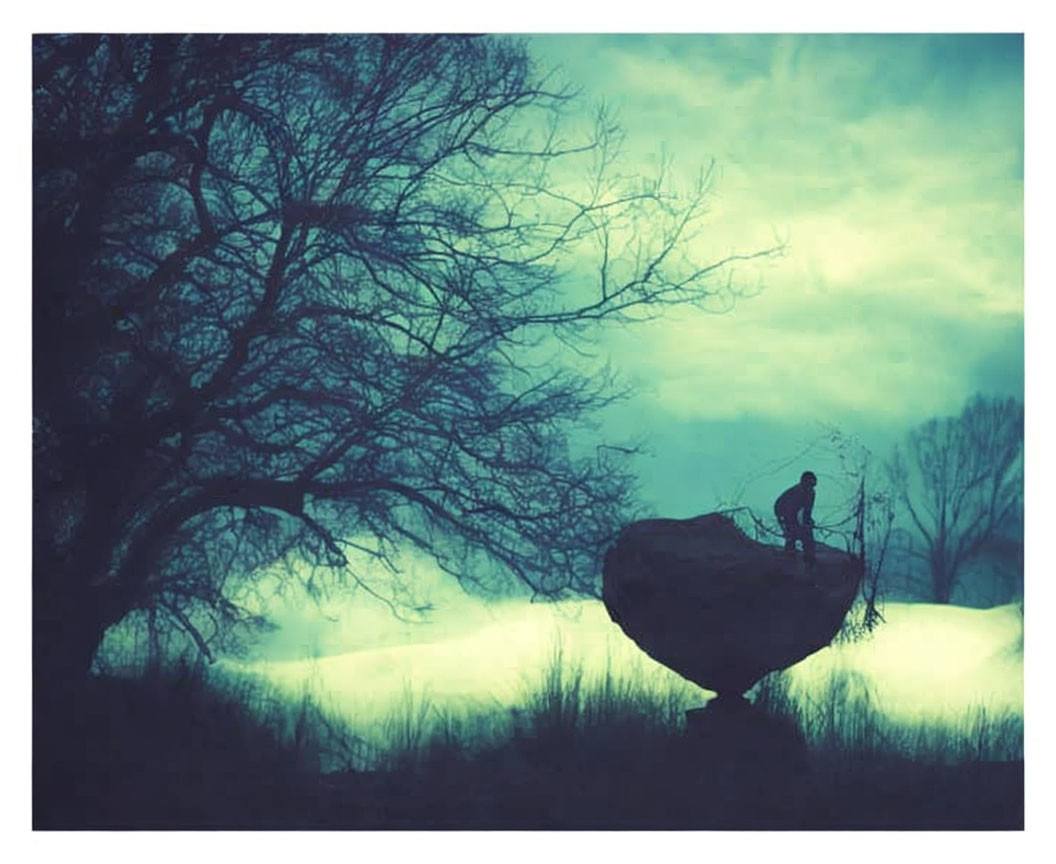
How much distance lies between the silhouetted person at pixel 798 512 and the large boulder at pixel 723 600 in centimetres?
8

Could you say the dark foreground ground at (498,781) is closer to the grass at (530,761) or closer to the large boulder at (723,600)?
the grass at (530,761)

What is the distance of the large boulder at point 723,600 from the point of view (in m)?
5.84

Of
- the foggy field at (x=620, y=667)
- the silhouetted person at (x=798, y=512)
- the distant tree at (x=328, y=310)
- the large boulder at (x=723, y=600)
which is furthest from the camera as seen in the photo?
the distant tree at (x=328, y=310)

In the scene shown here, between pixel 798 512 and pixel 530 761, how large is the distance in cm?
161

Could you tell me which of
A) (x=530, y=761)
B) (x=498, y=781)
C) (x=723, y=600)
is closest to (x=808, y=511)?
(x=723, y=600)

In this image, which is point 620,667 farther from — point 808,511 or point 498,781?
point 808,511

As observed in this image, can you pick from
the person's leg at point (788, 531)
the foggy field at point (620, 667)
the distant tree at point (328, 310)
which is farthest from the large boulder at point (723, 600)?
the distant tree at point (328, 310)

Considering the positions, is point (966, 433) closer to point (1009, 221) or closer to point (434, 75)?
point (1009, 221)

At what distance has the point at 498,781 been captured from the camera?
5.96m

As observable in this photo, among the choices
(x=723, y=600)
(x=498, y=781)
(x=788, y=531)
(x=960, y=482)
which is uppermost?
(x=960, y=482)

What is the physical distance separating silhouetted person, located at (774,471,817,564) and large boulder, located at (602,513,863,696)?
0.26 feet

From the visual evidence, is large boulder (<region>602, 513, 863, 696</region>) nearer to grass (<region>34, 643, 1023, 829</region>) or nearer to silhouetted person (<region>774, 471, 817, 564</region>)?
silhouetted person (<region>774, 471, 817, 564</region>)
